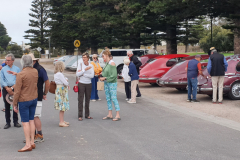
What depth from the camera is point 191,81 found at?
12211mm

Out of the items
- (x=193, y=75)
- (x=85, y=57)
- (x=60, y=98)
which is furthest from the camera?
(x=193, y=75)

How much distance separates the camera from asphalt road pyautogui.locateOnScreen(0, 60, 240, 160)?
576 centimetres

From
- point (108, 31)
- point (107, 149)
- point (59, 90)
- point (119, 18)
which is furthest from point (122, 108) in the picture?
point (108, 31)

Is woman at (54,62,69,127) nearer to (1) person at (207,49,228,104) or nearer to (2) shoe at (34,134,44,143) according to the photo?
(2) shoe at (34,134,44,143)

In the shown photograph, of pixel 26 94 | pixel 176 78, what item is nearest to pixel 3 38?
pixel 176 78

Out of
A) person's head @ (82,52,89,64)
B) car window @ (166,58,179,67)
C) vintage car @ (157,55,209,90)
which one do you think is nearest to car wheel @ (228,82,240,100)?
vintage car @ (157,55,209,90)

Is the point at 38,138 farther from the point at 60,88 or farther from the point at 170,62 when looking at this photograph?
the point at 170,62

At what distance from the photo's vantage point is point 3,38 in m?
146

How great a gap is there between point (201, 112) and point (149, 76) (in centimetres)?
693

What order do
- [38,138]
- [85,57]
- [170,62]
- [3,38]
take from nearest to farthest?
[38,138] → [85,57] → [170,62] → [3,38]

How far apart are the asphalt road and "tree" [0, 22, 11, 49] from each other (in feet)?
473

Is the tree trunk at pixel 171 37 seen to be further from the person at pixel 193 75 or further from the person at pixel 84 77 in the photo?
the person at pixel 84 77

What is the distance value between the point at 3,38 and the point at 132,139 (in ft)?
491

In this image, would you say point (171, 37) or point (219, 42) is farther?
point (219, 42)
